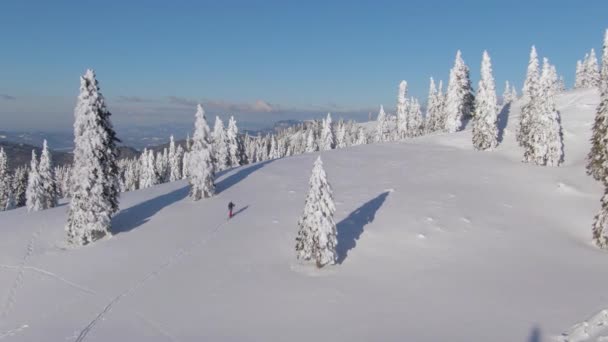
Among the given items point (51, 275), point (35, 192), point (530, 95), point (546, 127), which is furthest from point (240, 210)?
point (35, 192)

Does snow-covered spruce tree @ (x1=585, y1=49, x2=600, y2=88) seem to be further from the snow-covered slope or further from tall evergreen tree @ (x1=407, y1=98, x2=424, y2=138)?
the snow-covered slope

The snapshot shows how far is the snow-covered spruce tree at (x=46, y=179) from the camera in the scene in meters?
61.5

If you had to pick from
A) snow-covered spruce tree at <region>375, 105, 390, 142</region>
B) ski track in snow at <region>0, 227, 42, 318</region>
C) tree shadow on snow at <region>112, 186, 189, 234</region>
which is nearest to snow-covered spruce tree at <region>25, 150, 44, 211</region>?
tree shadow on snow at <region>112, 186, 189, 234</region>

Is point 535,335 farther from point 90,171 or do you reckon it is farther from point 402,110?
point 402,110

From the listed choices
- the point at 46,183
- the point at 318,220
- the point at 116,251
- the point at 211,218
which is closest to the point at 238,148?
the point at 46,183

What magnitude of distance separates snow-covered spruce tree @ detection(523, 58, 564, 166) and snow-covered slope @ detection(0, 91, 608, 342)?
241 cm

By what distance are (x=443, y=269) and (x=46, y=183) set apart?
59.8 metres

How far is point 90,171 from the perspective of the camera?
104ft

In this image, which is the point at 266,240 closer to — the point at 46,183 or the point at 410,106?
the point at 46,183

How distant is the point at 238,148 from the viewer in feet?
269

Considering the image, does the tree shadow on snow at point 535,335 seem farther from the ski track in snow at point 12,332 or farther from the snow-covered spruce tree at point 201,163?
the snow-covered spruce tree at point 201,163

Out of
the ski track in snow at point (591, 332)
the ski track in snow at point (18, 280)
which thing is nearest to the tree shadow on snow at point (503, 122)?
the ski track in snow at point (591, 332)

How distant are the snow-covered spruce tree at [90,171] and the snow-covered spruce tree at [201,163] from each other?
983cm

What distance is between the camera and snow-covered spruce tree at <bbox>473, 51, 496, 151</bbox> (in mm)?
56688
